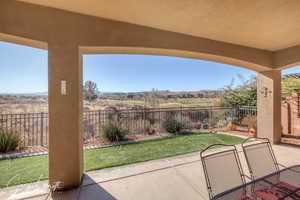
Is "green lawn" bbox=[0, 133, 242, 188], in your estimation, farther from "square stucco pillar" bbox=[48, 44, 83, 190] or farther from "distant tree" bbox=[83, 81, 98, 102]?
"distant tree" bbox=[83, 81, 98, 102]

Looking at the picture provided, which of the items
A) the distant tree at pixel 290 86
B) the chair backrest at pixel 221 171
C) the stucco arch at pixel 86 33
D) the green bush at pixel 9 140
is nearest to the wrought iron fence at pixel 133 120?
the green bush at pixel 9 140

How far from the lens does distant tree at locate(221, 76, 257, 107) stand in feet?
24.2

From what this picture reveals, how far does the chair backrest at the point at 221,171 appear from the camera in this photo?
147 cm

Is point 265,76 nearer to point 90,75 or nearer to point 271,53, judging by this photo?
point 271,53

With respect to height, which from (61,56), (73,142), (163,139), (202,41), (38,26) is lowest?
(163,139)

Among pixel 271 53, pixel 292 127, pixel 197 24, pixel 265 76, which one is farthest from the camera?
pixel 292 127

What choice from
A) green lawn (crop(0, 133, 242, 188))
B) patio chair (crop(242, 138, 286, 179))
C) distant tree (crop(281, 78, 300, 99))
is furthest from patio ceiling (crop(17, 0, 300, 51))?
distant tree (crop(281, 78, 300, 99))

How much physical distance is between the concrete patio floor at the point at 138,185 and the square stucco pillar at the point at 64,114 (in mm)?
243

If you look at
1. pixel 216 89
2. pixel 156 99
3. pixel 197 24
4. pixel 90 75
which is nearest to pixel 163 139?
pixel 156 99

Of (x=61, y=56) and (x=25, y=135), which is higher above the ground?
(x=61, y=56)

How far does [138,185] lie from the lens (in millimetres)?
2320

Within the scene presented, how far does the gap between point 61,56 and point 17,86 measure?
3.46 m

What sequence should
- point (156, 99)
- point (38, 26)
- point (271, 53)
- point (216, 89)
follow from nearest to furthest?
point (38, 26) → point (271, 53) → point (156, 99) → point (216, 89)

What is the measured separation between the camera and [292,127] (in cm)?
541
